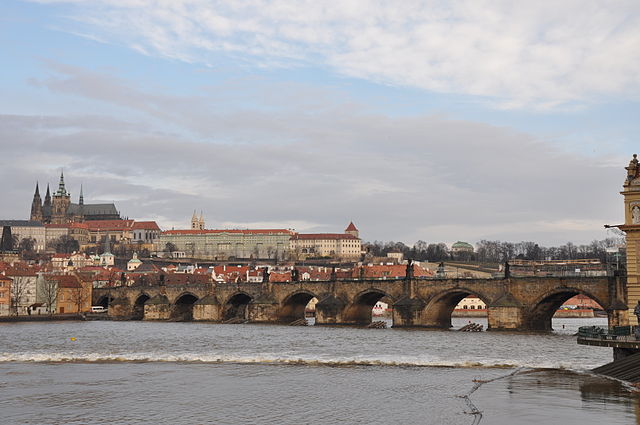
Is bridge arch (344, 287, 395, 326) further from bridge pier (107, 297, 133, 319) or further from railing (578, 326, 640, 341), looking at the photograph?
railing (578, 326, 640, 341)

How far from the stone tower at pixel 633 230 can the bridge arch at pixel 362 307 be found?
4676 cm

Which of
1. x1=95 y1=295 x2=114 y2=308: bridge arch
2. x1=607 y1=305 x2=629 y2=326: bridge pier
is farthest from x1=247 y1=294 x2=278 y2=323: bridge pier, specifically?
x1=607 y1=305 x2=629 y2=326: bridge pier

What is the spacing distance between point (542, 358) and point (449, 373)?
9611 millimetres

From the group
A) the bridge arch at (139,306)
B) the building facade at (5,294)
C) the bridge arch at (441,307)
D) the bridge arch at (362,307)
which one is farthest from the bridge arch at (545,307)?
the building facade at (5,294)

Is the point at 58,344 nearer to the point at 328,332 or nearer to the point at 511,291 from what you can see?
the point at 328,332

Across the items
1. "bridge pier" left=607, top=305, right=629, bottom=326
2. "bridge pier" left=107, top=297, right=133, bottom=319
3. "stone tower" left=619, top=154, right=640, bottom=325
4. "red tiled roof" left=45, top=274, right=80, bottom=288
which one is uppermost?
"stone tower" left=619, top=154, right=640, bottom=325

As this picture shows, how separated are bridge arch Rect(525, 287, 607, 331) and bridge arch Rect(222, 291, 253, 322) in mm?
40925

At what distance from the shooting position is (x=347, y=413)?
2494cm

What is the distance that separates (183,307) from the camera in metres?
112

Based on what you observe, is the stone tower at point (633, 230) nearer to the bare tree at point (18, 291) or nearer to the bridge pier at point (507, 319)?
the bridge pier at point (507, 319)

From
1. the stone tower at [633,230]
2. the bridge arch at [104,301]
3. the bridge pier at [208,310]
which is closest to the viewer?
the stone tower at [633,230]

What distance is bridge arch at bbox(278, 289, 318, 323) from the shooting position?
9438 centimetres

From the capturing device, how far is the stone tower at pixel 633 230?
123 ft

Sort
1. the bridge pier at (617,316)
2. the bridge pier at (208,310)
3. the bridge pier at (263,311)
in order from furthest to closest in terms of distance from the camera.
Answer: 1. the bridge pier at (208,310)
2. the bridge pier at (263,311)
3. the bridge pier at (617,316)
